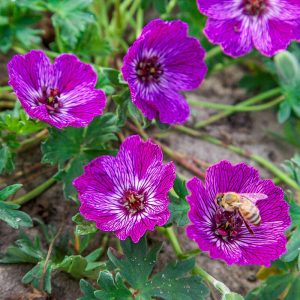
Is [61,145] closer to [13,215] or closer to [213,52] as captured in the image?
[13,215]

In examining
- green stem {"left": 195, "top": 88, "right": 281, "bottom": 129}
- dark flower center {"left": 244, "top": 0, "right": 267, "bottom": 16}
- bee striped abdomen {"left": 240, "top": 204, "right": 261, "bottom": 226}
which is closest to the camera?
bee striped abdomen {"left": 240, "top": 204, "right": 261, "bottom": 226}

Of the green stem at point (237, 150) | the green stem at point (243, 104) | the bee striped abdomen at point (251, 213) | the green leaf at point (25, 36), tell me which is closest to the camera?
the bee striped abdomen at point (251, 213)

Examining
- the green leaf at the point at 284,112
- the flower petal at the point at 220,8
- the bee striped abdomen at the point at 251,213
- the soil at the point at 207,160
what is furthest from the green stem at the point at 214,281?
the flower petal at the point at 220,8

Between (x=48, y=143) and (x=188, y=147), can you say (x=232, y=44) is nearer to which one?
(x=188, y=147)

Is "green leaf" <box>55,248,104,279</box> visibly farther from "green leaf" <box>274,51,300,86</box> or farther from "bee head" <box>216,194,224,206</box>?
"green leaf" <box>274,51,300,86</box>

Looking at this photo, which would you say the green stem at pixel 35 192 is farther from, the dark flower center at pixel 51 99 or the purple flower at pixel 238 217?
the purple flower at pixel 238 217

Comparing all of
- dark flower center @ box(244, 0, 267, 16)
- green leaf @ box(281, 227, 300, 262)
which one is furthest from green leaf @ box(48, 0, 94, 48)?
green leaf @ box(281, 227, 300, 262)

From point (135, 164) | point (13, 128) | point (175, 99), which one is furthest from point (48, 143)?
point (175, 99)
